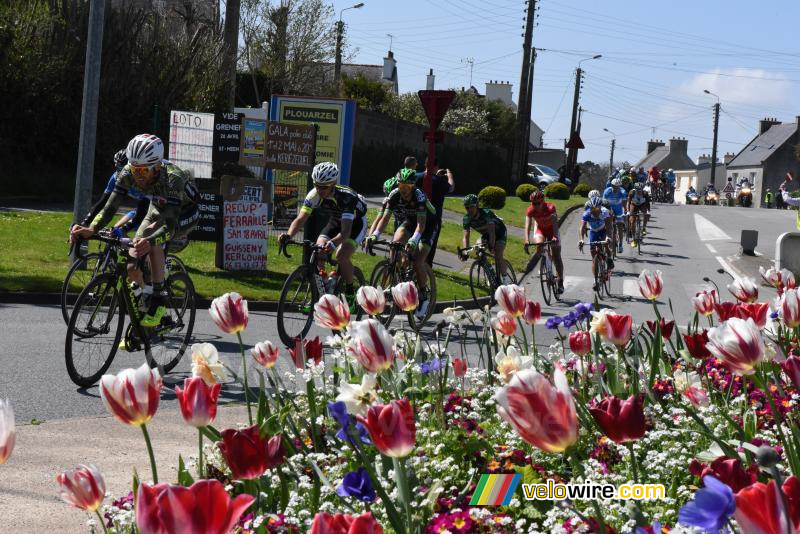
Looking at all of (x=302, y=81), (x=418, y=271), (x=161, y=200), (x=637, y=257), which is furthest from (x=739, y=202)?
(x=161, y=200)

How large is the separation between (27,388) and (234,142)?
10796 millimetres

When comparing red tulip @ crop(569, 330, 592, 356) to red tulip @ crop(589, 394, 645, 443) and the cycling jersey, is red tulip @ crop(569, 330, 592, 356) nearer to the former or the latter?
red tulip @ crop(589, 394, 645, 443)

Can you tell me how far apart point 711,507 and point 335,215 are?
938 cm

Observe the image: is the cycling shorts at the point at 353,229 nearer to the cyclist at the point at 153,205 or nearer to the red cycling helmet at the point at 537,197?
the cyclist at the point at 153,205

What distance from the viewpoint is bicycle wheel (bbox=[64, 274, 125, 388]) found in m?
7.98

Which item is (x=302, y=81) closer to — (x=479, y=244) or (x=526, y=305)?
(x=479, y=244)

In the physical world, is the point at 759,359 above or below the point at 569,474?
above

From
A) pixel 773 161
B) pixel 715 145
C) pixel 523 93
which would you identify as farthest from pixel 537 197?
pixel 773 161

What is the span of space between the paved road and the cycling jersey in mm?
1460

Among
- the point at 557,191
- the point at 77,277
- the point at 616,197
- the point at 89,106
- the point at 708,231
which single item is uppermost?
the point at 89,106

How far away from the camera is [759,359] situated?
2732 mm

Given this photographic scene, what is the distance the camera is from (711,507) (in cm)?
148

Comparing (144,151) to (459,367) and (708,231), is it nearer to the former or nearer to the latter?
(459,367)

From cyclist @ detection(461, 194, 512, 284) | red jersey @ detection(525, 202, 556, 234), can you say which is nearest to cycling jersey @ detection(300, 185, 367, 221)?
cyclist @ detection(461, 194, 512, 284)
